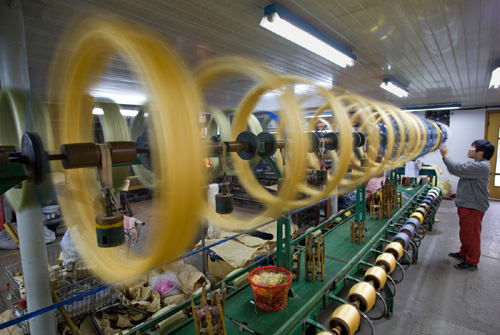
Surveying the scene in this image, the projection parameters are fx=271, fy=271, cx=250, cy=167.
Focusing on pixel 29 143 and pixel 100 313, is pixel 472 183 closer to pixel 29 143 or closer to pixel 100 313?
pixel 29 143

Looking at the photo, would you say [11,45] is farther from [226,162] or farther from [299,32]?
[299,32]

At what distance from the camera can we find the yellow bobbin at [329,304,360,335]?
6.38 ft

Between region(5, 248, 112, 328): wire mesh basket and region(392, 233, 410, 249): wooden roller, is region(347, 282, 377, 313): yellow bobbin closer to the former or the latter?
region(392, 233, 410, 249): wooden roller

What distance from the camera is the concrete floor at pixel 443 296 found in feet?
9.26

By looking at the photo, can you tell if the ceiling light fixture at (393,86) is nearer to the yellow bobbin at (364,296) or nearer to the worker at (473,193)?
the worker at (473,193)

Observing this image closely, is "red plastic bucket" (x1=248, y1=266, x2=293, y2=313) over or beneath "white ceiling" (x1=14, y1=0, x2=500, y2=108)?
beneath

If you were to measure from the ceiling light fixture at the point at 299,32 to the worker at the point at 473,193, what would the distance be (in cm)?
228

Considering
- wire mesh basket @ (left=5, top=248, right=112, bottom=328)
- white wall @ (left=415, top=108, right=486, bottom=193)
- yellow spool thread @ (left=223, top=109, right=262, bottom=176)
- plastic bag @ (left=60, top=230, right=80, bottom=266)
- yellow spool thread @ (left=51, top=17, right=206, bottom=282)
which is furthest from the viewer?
white wall @ (left=415, top=108, right=486, bottom=193)

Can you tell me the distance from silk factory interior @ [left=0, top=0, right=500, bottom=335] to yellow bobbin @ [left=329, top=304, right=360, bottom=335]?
0.01 m

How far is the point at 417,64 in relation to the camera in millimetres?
4094

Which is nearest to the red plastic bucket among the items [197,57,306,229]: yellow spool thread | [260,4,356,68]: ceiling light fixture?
[197,57,306,229]: yellow spool thread

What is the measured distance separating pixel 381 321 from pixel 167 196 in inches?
125

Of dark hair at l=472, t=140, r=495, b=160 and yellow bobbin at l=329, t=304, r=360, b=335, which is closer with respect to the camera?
yellow bobbin at l=329, t=304, r=360, b=335

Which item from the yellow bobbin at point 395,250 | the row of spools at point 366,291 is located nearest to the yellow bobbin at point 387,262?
the row of spools at point 366,291
